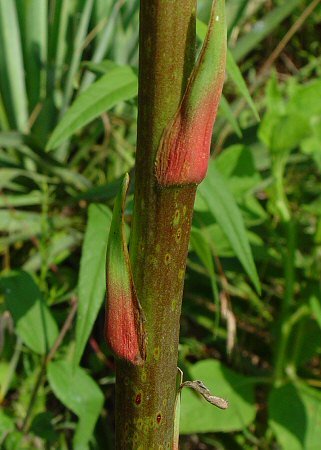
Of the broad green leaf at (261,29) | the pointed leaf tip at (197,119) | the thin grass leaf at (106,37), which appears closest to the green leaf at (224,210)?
the pointed leaf tip at (197,119)

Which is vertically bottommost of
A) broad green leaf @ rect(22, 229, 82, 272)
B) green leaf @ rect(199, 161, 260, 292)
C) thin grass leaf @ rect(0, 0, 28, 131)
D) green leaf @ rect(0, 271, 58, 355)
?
green leaf @ rect(0, 271, 58, 355)

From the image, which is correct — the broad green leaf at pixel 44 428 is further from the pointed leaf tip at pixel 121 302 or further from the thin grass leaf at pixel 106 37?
the thin grass leaf at pixel 106 37

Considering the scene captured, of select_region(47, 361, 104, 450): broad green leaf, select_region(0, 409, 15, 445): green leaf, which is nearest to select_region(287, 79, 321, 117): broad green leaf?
select_region(47, 361, 104, 450): broad green leaf

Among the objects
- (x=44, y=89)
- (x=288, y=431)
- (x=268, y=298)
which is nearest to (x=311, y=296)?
(x=288, y=431)

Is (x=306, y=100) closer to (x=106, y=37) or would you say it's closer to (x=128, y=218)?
(x=128, y=218)

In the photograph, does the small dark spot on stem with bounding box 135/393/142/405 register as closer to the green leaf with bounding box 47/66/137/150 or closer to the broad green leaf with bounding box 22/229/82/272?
the green leaf with bounding box 47/66/137/150

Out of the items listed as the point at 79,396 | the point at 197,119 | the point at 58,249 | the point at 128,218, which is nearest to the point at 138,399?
the point at 197,119
